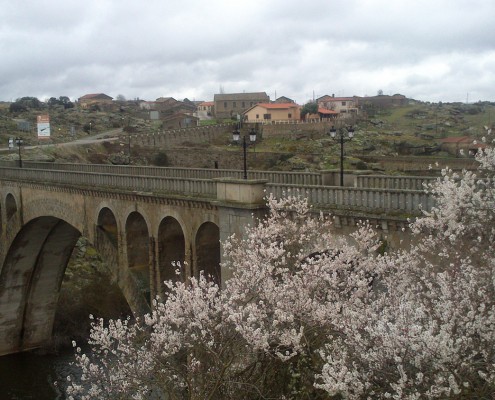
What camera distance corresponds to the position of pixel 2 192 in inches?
1508

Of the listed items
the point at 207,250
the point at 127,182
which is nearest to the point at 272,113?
the point at 127,182

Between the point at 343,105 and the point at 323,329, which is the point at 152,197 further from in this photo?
the point at 343,105

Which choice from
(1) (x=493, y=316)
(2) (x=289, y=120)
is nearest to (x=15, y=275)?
(1) (x=493, y=316)

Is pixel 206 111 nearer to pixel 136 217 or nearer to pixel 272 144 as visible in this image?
pixel 272 144

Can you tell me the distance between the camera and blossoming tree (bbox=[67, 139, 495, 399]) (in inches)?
321

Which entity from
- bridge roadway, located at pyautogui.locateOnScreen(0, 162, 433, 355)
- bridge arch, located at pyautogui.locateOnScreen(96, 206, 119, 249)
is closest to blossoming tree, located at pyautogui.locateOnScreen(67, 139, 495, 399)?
bridge roadway, located at pyautogui.locateOnScreen(0, 162, 433, 355)

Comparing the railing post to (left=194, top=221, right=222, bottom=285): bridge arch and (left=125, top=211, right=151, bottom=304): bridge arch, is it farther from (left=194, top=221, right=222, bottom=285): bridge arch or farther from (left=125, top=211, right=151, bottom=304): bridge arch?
(left=125, top=211, right=151, bottom=304): bridge arch

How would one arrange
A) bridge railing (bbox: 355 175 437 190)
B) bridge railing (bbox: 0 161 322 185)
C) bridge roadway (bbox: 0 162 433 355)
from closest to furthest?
bridge roadway (bbox: 0 162 433 355)
bridge railing (bbox: 355 175 437 190)
bridge railing (bbox: 0 161 322 185)

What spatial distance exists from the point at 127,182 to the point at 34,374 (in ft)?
59.8

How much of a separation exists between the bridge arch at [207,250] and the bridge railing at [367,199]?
4841mm

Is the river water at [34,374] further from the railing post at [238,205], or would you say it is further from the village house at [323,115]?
the village house at [323,115]

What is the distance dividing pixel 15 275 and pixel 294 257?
30804mm

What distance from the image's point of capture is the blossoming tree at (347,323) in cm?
816

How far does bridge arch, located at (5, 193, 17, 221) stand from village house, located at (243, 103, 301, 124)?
69.3 metres
